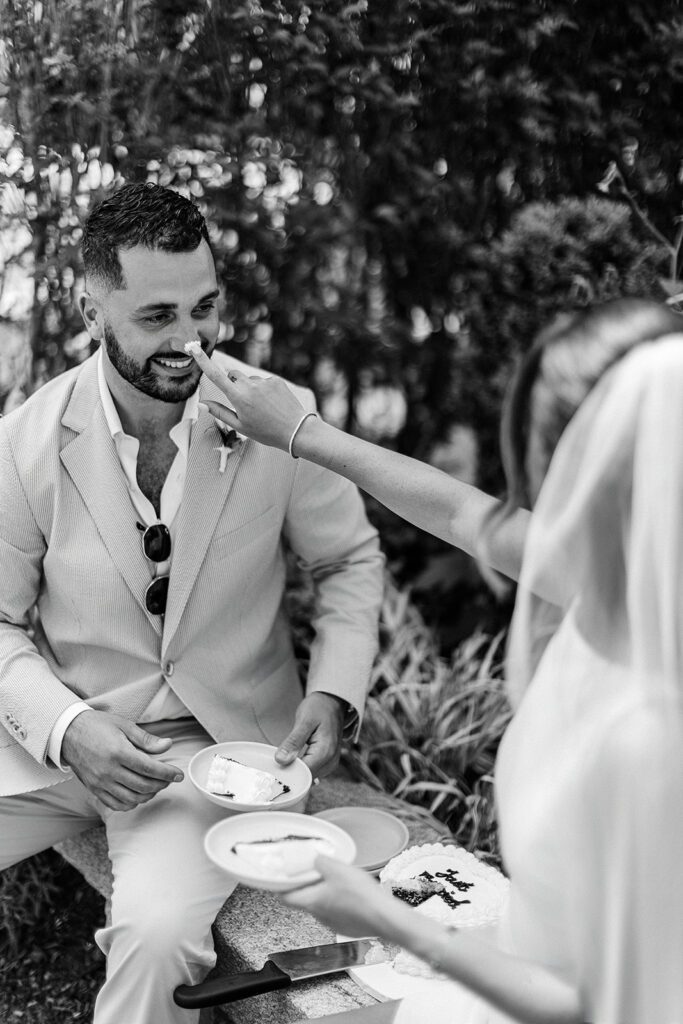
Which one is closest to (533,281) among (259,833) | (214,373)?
(214,373)

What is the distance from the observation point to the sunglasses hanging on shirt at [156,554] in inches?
120

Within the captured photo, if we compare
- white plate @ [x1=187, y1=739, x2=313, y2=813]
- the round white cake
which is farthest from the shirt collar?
the round white cake

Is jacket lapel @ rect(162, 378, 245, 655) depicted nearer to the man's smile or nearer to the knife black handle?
the man's smile

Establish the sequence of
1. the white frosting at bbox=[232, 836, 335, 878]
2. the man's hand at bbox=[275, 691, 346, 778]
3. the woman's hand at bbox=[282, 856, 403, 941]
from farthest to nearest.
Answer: the man's hand at bbox=[275, 691, 346, 778] → the white frosting at bbox=[232, 836, 335, 878] → the woman's hand at bbox=[282, 856, 403, 941]

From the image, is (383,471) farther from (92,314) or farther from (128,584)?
(92,314)

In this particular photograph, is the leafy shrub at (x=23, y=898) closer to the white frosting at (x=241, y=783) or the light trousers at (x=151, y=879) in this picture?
the light trousers at (x=151, y=879)

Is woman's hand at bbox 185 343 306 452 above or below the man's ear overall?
below

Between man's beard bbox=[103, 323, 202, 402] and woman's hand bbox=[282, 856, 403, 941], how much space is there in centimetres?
160

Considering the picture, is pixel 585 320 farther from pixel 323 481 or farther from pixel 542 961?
pixel 323 481

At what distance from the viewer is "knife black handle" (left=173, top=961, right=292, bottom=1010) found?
7.85ft

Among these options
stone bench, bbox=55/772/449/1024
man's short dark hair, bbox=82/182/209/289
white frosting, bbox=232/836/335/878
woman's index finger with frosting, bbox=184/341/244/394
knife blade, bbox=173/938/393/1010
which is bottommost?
stone bench, bbox=55/772/449/1024

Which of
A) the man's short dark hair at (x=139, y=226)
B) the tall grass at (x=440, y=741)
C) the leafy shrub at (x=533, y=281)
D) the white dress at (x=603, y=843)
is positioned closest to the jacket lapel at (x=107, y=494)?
the man's short dark hair at (x=139, y=226)

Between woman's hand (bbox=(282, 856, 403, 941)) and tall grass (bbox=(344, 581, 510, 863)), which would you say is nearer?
woman's hand (bbox=(282, 856, 403, 941))

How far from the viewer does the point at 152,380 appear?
3053 millimetres
